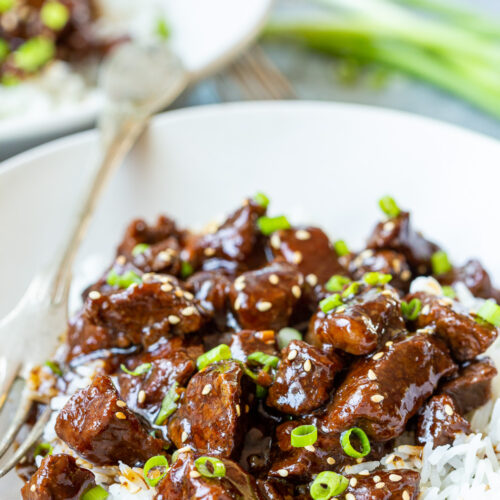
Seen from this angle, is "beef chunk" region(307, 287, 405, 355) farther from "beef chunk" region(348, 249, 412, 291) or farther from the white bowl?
the white bowl

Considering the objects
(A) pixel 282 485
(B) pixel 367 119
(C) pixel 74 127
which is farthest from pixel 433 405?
(C) pixel 74 127

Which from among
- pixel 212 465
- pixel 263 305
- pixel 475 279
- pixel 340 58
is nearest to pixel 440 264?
pixel 475 279

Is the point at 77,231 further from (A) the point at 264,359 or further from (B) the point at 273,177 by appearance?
(A) the point at 264,359

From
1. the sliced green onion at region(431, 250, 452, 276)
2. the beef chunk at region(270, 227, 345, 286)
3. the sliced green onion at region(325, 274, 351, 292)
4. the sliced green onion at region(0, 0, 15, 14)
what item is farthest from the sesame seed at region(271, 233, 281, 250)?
the sliced green onion at region(0, 0, 15, 14)

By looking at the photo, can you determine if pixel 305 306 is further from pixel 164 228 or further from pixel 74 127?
pixel 74 127

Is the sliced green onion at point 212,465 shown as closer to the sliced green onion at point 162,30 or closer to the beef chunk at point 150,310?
the beef chunk at point 150,310
